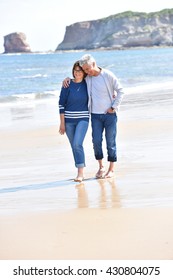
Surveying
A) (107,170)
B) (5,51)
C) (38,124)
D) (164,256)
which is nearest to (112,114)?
(107,170)

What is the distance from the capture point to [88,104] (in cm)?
721

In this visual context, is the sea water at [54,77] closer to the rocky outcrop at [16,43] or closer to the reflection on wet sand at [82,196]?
the reflection on wet sand at [82,196]

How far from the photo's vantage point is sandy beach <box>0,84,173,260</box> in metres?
4.71

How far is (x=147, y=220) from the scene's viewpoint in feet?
17.5

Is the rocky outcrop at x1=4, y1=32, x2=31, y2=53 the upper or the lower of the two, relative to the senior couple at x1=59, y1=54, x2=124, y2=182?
lower

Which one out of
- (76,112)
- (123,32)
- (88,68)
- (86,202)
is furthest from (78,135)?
(123,32)

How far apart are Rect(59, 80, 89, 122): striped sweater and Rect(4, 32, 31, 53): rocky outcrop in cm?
15393

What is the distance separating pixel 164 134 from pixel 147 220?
16.7 feet

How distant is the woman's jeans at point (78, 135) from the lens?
7.17 m

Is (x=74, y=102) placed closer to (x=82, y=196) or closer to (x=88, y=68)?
(x=88, y=68)

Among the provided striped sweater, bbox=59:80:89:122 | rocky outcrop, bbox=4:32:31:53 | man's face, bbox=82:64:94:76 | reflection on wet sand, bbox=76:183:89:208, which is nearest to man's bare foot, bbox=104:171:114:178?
reflection on wet sand, bbox=76:183:89:208

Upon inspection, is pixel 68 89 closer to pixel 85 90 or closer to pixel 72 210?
pixel 85 90

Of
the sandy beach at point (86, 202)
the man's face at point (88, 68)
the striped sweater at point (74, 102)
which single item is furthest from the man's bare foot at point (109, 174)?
the man's face at point (88, 68)

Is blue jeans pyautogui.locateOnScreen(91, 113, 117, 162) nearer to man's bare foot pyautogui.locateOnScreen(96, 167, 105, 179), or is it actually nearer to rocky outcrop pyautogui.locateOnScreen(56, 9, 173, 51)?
man's bare foot pyautogui.locateOnScreen(96, 167, 105, 179)
